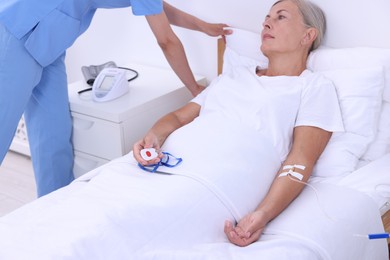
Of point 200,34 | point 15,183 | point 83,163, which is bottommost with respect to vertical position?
point 15,183

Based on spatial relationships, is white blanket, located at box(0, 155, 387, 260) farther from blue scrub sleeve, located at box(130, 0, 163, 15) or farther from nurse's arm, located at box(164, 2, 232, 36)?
nurse's arm, located at box(164, 2, 232, 36)

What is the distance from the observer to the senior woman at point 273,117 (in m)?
1.46

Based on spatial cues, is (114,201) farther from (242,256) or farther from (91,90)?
(91,90)

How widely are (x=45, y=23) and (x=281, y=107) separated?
0.87m

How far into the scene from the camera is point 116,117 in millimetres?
1939

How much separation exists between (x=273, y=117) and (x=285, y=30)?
34 centimetres

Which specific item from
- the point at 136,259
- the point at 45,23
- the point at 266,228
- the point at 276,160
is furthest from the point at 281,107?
the point at 45,23

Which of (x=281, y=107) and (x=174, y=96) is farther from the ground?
(x=281, y=107)

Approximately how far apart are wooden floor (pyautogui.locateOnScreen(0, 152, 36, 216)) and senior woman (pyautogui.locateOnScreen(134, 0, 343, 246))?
1063mm

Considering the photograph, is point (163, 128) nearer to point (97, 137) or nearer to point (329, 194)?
point (97, 137)

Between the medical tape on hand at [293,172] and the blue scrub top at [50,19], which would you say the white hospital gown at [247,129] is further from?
the blue scrub top at [50,19]

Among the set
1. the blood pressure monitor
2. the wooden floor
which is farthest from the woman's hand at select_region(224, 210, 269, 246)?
the wooden floor

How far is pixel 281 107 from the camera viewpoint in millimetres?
1659

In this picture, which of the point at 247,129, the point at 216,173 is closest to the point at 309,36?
the point at 247,129
